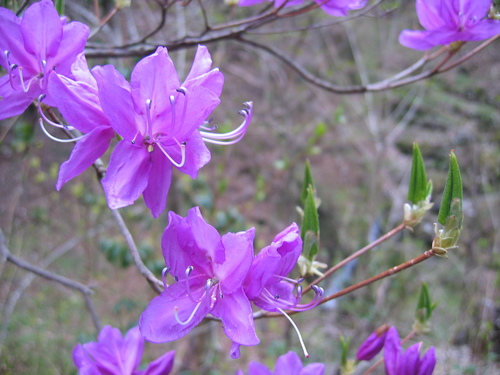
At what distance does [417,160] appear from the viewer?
2.97 ft

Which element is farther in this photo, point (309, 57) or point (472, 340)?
point (309, 57)

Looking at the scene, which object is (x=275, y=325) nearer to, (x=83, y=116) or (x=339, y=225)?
(x=339, y=225)

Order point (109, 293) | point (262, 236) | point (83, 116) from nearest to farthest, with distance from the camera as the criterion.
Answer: point (83, 116) → point (109, 293) → point (262, 236)

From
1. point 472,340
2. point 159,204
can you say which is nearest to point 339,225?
point 472,340

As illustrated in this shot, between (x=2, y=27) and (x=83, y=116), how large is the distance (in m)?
0.24

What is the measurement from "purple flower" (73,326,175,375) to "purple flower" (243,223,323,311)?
0.95ft

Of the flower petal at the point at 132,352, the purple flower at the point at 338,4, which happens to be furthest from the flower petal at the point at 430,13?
the flower petal at the point at 132,352

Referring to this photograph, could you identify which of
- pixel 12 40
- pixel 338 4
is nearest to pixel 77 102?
pixel 12 40

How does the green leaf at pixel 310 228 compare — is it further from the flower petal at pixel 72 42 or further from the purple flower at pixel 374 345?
the flower petal at pixel 72 42

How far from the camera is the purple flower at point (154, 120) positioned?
65 cm

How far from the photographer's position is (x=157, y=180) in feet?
2.38

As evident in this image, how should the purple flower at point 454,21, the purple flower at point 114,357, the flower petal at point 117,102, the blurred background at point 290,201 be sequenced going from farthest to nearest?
the blurred background at point 290,201, the purple flower at point 454,21, the purple flower at point 114,357, the flower petal at point 117,102

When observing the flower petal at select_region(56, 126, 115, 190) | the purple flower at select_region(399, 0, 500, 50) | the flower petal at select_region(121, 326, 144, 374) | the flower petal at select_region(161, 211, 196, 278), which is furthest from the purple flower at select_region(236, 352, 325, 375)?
the purple flower at select_region(399, 0, 500, 50)

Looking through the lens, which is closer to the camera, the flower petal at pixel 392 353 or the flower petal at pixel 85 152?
the flower petal at pixel 85 152
